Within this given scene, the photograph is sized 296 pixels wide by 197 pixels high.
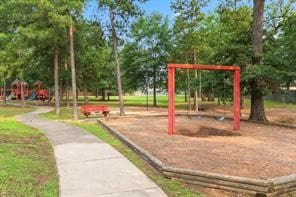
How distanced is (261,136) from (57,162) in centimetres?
756

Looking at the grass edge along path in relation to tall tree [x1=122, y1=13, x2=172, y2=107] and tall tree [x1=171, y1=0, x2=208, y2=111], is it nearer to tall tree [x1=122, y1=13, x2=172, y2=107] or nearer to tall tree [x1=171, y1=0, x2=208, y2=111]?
tall tree [x1=171, y1=0, x2=208, y2=111]

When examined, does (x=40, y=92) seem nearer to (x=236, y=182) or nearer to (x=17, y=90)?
(x=17, y=90)

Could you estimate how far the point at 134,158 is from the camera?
32.9 ft

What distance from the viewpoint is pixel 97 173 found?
27.0 feet

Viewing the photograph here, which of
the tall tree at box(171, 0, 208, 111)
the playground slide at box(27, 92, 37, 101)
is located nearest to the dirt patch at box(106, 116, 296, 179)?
the tall tree at box(171, 0, 208, 111)

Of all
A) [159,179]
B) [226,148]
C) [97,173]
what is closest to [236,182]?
[159,179]

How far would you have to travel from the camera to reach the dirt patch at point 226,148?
28.5ft

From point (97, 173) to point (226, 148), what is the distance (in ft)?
14.2

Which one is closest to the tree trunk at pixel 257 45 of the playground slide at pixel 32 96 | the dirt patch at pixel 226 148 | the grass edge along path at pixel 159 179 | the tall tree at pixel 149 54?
the dirt patch at pixel 226 148

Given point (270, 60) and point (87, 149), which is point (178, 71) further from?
point (87, 149)

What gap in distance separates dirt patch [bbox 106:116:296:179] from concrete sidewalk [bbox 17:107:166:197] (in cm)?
107

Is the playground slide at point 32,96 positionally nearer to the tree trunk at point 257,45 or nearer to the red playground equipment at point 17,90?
the red playground equipment at point 17,90

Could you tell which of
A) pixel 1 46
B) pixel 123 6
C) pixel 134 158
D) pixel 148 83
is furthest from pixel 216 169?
pixel 148 83

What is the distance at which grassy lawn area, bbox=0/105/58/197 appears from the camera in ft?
23.1
